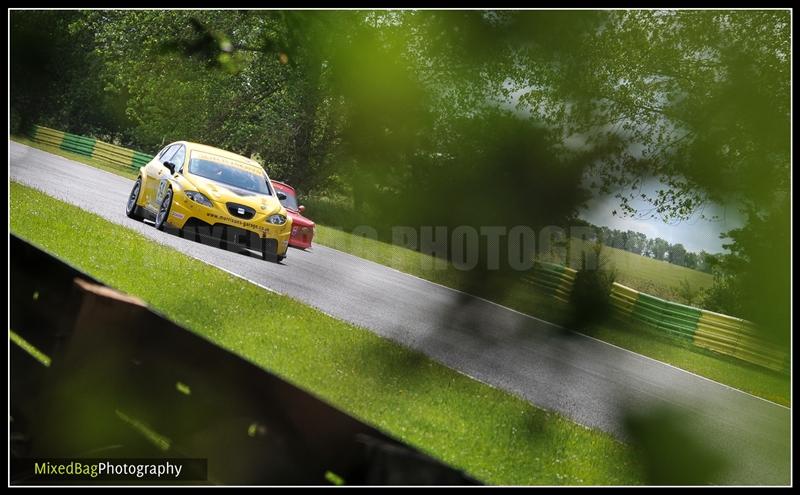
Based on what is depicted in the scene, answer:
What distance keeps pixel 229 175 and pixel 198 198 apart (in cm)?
19

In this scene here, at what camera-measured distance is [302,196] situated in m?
3.19

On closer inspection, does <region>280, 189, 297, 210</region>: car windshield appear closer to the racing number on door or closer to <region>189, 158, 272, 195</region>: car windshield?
<region>189, 158, 272, 195</region>: car windshield

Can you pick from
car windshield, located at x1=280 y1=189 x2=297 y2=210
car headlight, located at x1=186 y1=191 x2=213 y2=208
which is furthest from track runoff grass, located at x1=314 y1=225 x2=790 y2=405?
car headlight, located at x1=186 y1=191 x2=213 y2=208

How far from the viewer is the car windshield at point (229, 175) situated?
10.6ft

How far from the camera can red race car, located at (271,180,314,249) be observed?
3205 mm

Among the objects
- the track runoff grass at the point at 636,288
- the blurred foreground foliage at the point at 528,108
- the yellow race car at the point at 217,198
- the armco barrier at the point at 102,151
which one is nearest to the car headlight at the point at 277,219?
the yellow race car at the point at 217,198

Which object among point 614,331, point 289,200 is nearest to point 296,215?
point 289,200

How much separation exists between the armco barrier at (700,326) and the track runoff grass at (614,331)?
0.16 ft

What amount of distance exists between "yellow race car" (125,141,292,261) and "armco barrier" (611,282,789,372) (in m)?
1.59

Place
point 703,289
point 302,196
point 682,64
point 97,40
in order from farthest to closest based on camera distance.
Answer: point 97,40, point 302,196, point 703,289, point 682,64

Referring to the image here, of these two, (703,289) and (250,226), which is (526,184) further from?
(250,226)

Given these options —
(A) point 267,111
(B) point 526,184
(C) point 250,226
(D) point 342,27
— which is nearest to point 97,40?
(A) point 267,111

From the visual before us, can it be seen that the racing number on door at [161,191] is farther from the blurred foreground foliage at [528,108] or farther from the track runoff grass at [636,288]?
the track runoff grass at [636,288]

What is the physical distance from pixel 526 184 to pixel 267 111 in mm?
1427
